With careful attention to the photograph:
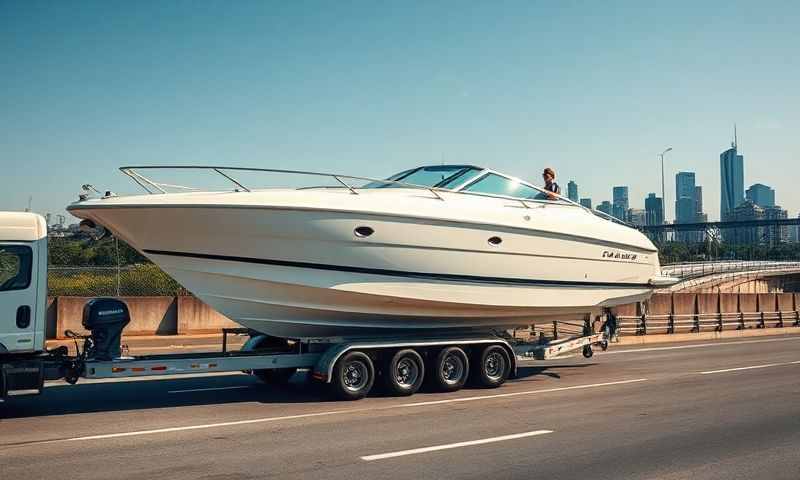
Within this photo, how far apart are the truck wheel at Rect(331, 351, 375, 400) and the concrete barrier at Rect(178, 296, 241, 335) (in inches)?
423

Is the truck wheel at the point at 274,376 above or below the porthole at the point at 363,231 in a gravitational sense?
below

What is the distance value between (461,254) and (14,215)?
6.22 metres

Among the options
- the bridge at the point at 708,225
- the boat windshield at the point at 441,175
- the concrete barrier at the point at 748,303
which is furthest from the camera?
the bridge at the point at 708,225

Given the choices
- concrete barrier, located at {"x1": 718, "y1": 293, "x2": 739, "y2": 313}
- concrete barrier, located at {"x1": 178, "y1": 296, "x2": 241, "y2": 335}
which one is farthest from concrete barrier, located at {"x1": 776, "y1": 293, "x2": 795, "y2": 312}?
concrete barrier, located at {"x1": 178, "y1": 296, "x2": 241, "y2": 335}

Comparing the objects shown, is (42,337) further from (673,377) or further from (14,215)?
(673,377)

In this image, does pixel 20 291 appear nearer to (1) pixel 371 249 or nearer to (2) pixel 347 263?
(2) pixel 347 263

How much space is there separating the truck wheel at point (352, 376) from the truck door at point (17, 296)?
13.2 ft

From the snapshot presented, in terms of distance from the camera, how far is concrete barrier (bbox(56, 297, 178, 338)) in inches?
746

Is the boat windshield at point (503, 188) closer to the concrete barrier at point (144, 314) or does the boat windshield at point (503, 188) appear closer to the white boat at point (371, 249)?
the white boat at point (371, 249)

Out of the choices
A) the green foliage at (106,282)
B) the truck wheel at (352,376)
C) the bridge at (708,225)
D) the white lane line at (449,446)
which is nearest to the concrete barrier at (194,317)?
the green foliage at (106,282)

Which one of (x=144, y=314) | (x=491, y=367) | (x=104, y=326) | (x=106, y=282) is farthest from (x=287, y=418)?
(x=106, y=282)

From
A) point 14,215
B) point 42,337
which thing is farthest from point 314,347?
point 14,215

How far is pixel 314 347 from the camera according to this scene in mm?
11406

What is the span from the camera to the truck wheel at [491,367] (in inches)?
492
